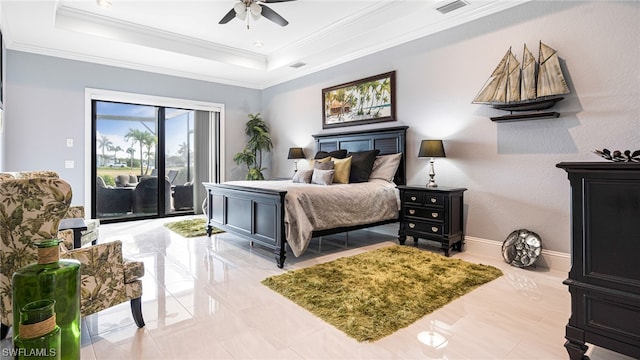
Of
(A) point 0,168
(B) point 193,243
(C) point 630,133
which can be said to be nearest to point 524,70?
(C) point 630,133

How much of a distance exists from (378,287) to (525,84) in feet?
8.04

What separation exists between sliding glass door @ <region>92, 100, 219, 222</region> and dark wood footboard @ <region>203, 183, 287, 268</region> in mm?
2180

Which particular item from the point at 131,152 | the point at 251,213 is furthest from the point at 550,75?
the point at 131,152

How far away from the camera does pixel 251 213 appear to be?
3.80 meters

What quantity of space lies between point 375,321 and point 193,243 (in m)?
2.95

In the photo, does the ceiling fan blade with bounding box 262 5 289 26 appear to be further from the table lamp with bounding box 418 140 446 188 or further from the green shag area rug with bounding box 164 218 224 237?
the green shag area rug with bounding box 164 218 224 237

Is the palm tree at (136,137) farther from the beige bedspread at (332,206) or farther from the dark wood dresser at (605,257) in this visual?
the dark wood dresser at (605,257)

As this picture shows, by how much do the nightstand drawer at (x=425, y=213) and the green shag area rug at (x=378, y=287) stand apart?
0.42 metres

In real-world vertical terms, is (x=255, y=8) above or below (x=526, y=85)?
above

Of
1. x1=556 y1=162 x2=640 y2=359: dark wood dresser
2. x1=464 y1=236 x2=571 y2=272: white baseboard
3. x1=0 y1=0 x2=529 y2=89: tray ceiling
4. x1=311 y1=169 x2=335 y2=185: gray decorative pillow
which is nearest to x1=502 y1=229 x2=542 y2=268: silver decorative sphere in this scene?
x1=464 y1=236 x2=571 y2=272: white baseboard

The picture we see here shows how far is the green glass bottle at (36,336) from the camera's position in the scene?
540 millimetres

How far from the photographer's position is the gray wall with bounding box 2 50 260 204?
15.6 feet

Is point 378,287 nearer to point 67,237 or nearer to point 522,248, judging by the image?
point 522,248

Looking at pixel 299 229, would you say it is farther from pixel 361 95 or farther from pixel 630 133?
pixel 630 133
